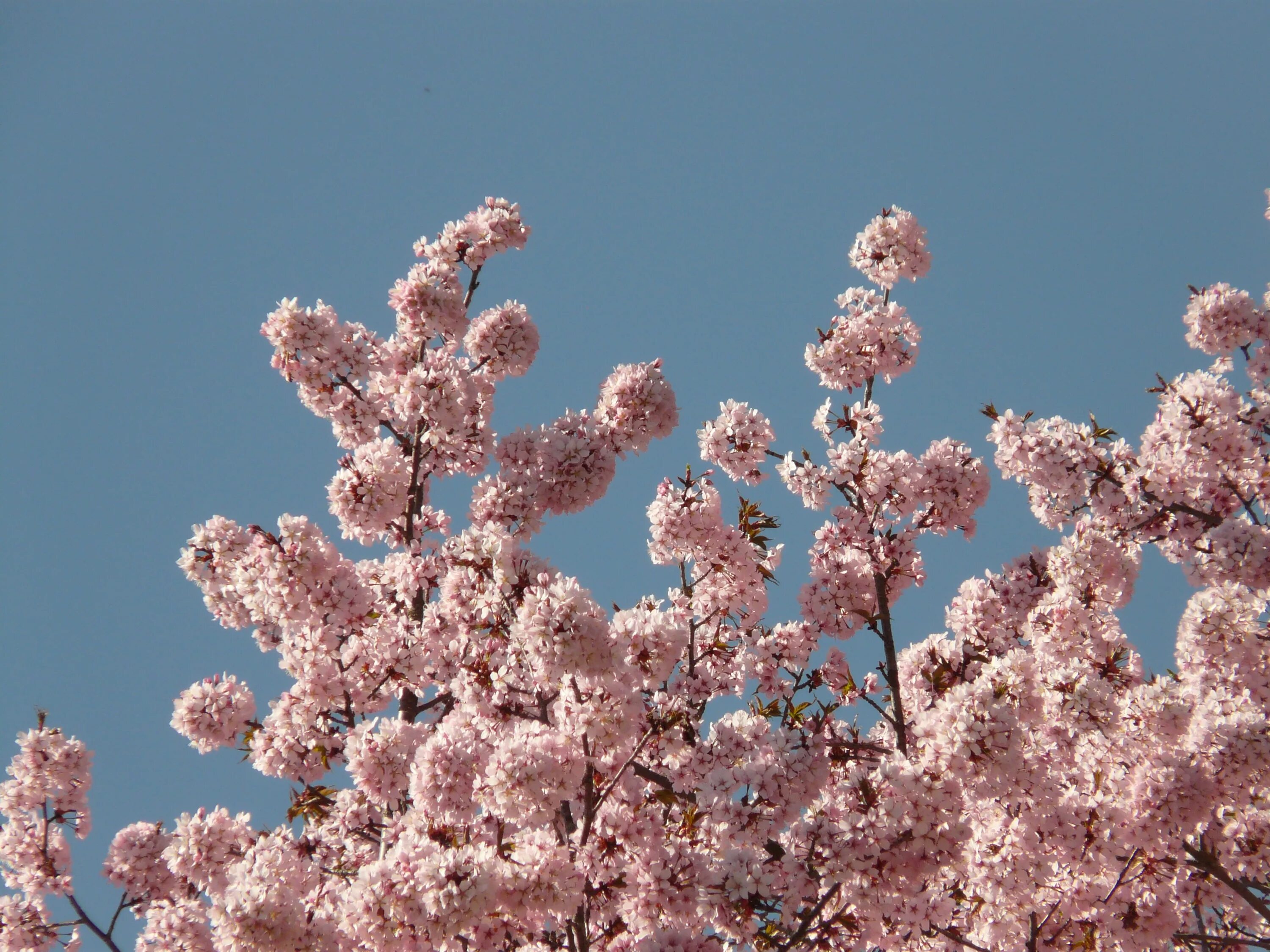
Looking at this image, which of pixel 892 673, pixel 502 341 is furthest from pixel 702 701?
pixel 502 341

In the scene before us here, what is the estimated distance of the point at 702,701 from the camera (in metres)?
9.62

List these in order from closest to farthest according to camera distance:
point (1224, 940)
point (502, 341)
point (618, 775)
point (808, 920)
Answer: point (618, 775), point (808, 920), point (1224, 940), point (502, 341)

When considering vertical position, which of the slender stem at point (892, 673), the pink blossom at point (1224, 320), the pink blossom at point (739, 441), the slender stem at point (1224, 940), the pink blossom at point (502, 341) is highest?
the pink blossom at point (502, 341)

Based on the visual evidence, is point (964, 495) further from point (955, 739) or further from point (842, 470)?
point (955, 739)

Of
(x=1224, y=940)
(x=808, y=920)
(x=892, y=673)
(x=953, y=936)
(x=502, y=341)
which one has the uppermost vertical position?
(x=502, y=341)

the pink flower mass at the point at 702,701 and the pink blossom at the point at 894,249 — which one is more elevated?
the pink blossom at the point at 894,249

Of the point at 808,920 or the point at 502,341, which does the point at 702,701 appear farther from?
the point at 502,341

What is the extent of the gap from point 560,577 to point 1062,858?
19.4 ft

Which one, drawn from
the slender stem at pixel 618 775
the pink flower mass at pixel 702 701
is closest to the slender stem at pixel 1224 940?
the pink flower mass at pixel 702 701

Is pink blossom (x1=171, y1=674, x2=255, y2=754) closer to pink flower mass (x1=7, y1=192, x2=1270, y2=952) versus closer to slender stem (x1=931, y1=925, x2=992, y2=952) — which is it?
pink flower mass (x1=7, y1=192, x2=1270, y2=952)

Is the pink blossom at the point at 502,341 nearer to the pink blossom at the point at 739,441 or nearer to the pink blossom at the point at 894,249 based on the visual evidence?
the pink blossom at the point at 739,441

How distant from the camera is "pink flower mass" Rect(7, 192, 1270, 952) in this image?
6.86 metres

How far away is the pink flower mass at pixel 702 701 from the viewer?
22.5 ft

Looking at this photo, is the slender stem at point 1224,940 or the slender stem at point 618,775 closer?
the slender stem at point 618,775
